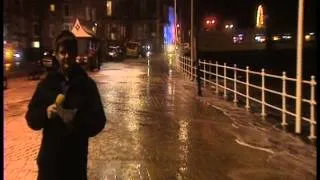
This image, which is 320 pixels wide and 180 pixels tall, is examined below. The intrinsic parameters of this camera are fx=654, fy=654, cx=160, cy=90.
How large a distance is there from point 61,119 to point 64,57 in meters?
0.47

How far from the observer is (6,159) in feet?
31.4

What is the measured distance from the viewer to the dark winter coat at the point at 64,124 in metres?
4.77

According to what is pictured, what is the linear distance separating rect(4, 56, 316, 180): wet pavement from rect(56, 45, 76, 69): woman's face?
370 centimetres

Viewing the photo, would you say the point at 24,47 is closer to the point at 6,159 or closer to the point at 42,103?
the point at 6,159

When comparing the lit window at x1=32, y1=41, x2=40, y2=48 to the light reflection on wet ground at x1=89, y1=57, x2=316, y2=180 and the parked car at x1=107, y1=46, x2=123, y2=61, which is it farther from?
the light reflection on wet ground at x1=89, y1=57, x2=316, y2=180

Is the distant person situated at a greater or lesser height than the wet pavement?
greater

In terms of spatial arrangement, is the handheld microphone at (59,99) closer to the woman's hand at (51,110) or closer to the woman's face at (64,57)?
the woman's hand at (51,110)

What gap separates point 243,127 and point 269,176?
4873 mm

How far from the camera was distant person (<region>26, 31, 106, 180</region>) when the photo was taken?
4.76m

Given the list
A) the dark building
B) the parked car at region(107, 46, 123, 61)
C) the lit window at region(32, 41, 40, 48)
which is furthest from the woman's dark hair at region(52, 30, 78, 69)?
the lit window at region(32, 41, 40, 48)

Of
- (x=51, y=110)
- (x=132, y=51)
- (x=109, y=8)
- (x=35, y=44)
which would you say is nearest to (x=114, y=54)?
(x=132, y=51)

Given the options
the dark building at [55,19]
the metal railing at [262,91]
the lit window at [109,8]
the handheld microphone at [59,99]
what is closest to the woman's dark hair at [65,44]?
the handheld microphone at [59,99]

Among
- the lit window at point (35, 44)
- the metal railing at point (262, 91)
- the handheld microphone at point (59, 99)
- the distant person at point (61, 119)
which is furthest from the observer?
the lit window at point (35, 44)

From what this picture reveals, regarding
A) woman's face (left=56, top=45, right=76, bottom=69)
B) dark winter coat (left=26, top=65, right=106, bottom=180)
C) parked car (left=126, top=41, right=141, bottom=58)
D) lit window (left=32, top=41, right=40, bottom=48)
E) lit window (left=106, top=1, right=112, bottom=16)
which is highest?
lit window (left=106, top=1, right=112, bottom=16)
